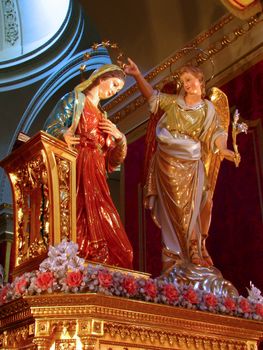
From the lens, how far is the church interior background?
499cm

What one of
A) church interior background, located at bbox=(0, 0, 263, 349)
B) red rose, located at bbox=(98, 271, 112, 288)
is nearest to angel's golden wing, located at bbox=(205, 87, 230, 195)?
church interior background, located at bbox=(0, 0, 263, 349)

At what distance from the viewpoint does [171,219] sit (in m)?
3.75

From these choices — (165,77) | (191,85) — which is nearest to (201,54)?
(165,77)

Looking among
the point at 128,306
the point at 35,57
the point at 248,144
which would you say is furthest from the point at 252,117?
the point at 35,57

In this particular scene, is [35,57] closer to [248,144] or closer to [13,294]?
[248,144]

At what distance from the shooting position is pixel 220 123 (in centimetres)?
407

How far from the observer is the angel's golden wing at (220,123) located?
13.2 feet

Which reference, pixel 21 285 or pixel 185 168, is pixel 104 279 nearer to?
pixel 21 285

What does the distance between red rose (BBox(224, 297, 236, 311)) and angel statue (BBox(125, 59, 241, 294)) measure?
18cm

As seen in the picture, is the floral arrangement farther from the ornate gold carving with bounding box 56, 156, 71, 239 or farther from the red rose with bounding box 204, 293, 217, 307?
the ornate gold carving with bounding box 56, 156, 71, 239

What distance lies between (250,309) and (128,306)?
97 cm

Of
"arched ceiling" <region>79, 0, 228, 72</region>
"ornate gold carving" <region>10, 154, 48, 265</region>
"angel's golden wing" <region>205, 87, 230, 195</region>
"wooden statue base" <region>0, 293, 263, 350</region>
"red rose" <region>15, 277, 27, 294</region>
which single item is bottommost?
"wooden statue base" <region>0, 293, 263, 350</region>

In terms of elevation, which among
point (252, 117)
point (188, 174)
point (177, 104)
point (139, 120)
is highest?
point (139, 120)

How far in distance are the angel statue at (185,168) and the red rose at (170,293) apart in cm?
42
